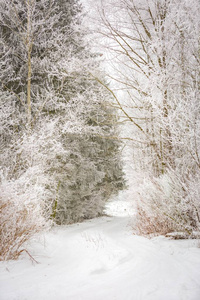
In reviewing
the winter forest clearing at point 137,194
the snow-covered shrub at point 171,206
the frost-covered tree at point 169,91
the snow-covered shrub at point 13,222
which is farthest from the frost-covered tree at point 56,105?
the snow-covered shrub at point 171,206

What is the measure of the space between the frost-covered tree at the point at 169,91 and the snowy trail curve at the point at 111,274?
2.79 feet

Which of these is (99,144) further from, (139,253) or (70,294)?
(70,294)

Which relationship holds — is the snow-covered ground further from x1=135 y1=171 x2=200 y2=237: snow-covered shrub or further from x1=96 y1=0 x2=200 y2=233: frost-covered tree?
x1=96 y1=0 x2=200 y2=233: frost-covered tree

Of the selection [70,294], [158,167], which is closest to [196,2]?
[158,167]

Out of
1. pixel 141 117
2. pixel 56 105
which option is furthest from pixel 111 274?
pixel 56 105

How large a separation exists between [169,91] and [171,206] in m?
2.72

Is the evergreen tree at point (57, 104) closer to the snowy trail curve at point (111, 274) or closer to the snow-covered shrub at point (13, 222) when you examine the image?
the snow-covered shrub at point (13, 222)

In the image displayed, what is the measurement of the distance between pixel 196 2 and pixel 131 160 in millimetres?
4779

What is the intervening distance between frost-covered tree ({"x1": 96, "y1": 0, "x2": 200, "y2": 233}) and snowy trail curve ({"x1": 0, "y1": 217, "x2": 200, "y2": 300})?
0.85 metres

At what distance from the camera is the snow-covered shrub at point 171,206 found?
3.84m

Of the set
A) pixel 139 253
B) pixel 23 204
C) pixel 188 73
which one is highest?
pixel 188 73

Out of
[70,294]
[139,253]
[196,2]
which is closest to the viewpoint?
[70,294]

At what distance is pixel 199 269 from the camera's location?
263 cm

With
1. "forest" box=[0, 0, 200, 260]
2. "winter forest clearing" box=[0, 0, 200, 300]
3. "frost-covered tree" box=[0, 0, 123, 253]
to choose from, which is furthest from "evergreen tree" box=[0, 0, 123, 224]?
"winter forest clearing" box=[0, 0, 200, 300]
